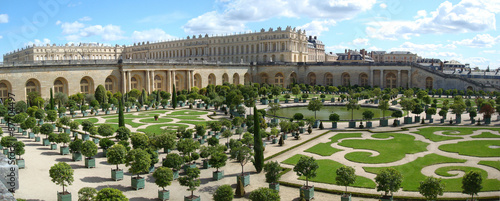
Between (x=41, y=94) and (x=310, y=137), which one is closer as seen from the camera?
(x=310, y=137)

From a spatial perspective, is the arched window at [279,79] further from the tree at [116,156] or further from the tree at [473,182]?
the tree at [473,182]

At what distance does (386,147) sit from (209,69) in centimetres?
5162

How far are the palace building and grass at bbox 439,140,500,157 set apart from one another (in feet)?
139

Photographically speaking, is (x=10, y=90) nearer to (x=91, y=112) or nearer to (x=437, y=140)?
A: (x=91, y=112)

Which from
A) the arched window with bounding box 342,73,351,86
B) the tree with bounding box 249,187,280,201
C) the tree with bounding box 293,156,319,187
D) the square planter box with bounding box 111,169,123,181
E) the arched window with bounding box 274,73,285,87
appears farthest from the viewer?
the arched window with bounding box 274,73,285,87

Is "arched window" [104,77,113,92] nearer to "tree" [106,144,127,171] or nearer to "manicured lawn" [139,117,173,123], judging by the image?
"manicured lawn" [139,117,173,123]

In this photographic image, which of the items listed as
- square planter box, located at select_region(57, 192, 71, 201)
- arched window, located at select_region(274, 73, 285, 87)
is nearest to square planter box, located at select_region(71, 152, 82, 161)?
square planter box, located at select_region(57, 192, 71, 201)

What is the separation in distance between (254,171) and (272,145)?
7012 millimetres

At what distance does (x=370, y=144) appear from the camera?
29562mm

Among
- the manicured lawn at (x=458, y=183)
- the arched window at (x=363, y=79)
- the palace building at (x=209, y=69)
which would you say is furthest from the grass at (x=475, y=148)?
the arched window at (x=363, y=79)

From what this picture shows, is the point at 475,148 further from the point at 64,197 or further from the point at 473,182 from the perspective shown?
the point at 64,197

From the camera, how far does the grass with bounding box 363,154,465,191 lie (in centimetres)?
1994

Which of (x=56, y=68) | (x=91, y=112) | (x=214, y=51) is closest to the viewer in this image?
(x=91, y=112)

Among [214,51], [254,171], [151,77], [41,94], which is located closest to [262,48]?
[214,51]
